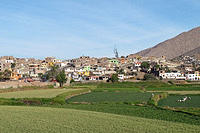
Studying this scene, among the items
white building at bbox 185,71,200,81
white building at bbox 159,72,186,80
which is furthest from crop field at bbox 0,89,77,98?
white building at bbox 185,71,200,81

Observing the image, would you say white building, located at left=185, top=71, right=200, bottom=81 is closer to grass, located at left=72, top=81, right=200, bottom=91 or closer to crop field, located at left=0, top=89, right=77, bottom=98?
grass, located at left=72, top=81, right=200, bottom=91

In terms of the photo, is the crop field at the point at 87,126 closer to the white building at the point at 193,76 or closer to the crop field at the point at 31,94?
the crop field at the point at 31,94

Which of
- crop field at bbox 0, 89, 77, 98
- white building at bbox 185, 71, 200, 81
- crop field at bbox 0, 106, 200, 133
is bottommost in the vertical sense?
crop field at bbox 0, 106, 200, 133

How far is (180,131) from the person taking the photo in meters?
14.3

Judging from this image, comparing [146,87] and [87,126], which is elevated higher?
[146,87]

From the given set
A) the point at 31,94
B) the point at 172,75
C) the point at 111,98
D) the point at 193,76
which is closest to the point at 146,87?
the point at 111,98

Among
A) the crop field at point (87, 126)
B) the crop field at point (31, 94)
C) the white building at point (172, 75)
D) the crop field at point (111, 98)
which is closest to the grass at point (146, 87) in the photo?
the crop field at point (31, 94)

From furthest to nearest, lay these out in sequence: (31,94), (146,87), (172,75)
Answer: (172,75), (146,87), (31,94)

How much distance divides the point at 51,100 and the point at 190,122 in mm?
18887

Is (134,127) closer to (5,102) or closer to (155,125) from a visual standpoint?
(155,125)

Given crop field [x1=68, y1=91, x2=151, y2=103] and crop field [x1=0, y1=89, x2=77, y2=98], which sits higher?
crop field [x1=0, y1=89, x2=77, y2=98]

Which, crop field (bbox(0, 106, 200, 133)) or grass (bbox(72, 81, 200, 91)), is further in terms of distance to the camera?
grass (bbox(72, 81, 200, 91))

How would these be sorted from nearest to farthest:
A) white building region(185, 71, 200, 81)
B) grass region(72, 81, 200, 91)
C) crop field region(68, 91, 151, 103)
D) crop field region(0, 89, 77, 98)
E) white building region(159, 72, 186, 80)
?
crop field region(68, 91, 151, 103), crop field region(0, 89, 77, 98), grass region(72, 81, 200, 91), white building region(185, 71, 200, 81), white building region(159, 72, 186, 80)

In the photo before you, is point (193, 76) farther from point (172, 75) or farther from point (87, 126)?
point (87, 126)
